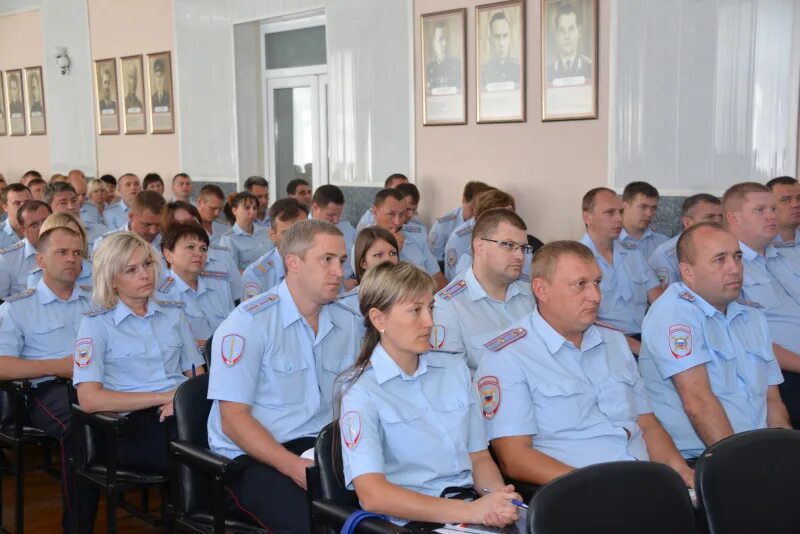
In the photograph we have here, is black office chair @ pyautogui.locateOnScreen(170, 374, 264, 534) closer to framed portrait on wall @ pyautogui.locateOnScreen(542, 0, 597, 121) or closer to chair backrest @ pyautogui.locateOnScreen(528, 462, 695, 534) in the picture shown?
chair backrest @ pyautogui.locateOnScreen(528, 462, 695, 534)

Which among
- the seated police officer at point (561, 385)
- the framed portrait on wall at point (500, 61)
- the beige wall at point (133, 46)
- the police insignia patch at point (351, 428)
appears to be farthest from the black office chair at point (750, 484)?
the beige wall at point (133, 46)

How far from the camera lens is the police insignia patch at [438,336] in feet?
9.84

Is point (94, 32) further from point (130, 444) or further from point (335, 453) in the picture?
point (335, 453)

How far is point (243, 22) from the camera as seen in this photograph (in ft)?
29.6

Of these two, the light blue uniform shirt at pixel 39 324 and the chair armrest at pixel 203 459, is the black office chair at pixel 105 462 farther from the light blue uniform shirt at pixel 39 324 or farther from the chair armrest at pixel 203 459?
the light blue uniform shirt at pixel 39 324

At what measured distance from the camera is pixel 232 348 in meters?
2.59

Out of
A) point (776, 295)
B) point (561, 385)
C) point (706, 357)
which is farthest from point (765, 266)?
point (561, 385)

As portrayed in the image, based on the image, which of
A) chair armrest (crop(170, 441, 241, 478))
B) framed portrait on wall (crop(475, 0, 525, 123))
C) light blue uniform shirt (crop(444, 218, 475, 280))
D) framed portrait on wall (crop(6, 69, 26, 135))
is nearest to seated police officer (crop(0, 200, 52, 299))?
light blue uniform shirt (crop(444, 218, 475, 280))

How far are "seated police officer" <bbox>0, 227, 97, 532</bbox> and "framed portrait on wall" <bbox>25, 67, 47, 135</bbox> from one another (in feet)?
32.5

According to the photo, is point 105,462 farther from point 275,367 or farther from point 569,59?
point 569,59

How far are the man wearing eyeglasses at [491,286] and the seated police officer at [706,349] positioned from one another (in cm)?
58

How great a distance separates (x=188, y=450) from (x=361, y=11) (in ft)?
19.6

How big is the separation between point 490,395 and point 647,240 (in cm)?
319

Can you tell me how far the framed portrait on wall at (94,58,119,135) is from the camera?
11039 mm
